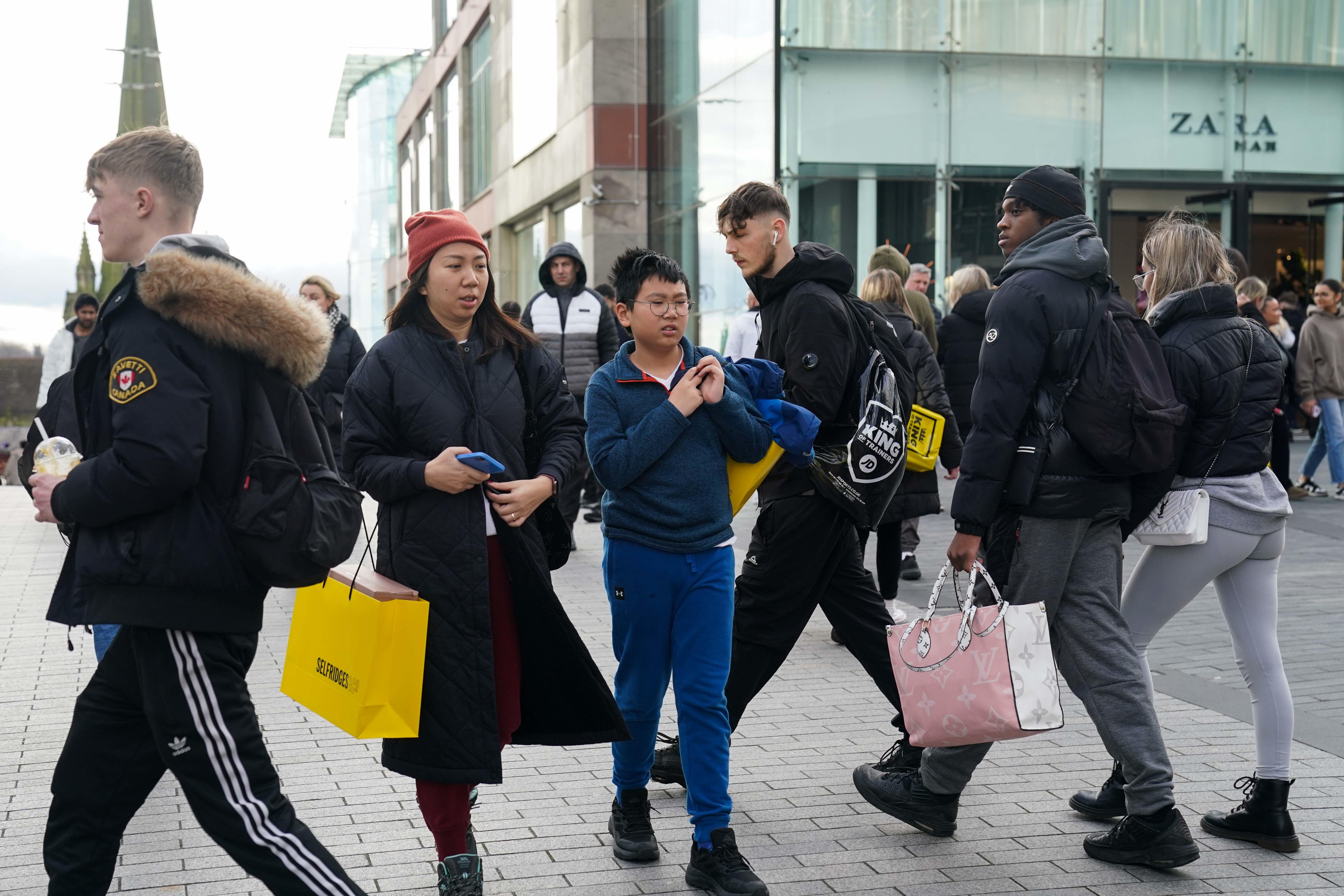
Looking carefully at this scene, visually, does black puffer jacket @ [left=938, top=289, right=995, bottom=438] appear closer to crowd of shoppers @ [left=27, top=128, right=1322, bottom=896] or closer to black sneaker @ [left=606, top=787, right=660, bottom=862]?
crowd of shoppers @ [left=27, top=128, right=1322, bottom=896]

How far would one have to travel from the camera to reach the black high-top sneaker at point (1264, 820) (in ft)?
13.8

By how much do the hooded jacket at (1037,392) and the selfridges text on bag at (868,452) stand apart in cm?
37

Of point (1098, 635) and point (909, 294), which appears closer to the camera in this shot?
point (1098, 635)

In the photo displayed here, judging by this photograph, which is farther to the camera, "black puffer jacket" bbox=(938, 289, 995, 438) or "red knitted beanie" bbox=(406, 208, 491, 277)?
"black puffer jacket" bbox=(938, 289, 995, 438)

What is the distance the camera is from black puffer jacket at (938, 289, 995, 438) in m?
9.50

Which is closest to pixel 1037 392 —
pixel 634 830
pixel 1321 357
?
pixel 634 830

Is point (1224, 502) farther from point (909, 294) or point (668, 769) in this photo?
point (909, 294)

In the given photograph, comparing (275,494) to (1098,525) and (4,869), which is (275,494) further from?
(1098,525)

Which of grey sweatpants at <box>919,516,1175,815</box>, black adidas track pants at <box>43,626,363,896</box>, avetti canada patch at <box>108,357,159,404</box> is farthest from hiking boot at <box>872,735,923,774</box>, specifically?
avetti canada patch at <box>108,357,159,404</box>

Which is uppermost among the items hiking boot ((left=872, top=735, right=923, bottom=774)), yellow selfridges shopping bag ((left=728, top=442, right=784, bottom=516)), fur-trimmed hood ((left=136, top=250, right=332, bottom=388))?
fur-trimmed hood ((left=136, top=250, right=332, bottom=388))

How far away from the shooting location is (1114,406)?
3992 mm

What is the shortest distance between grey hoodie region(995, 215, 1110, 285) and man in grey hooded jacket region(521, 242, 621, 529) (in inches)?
289

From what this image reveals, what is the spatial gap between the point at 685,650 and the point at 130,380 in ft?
5.70

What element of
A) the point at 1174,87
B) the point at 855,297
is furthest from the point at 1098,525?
the point at 1174,87
